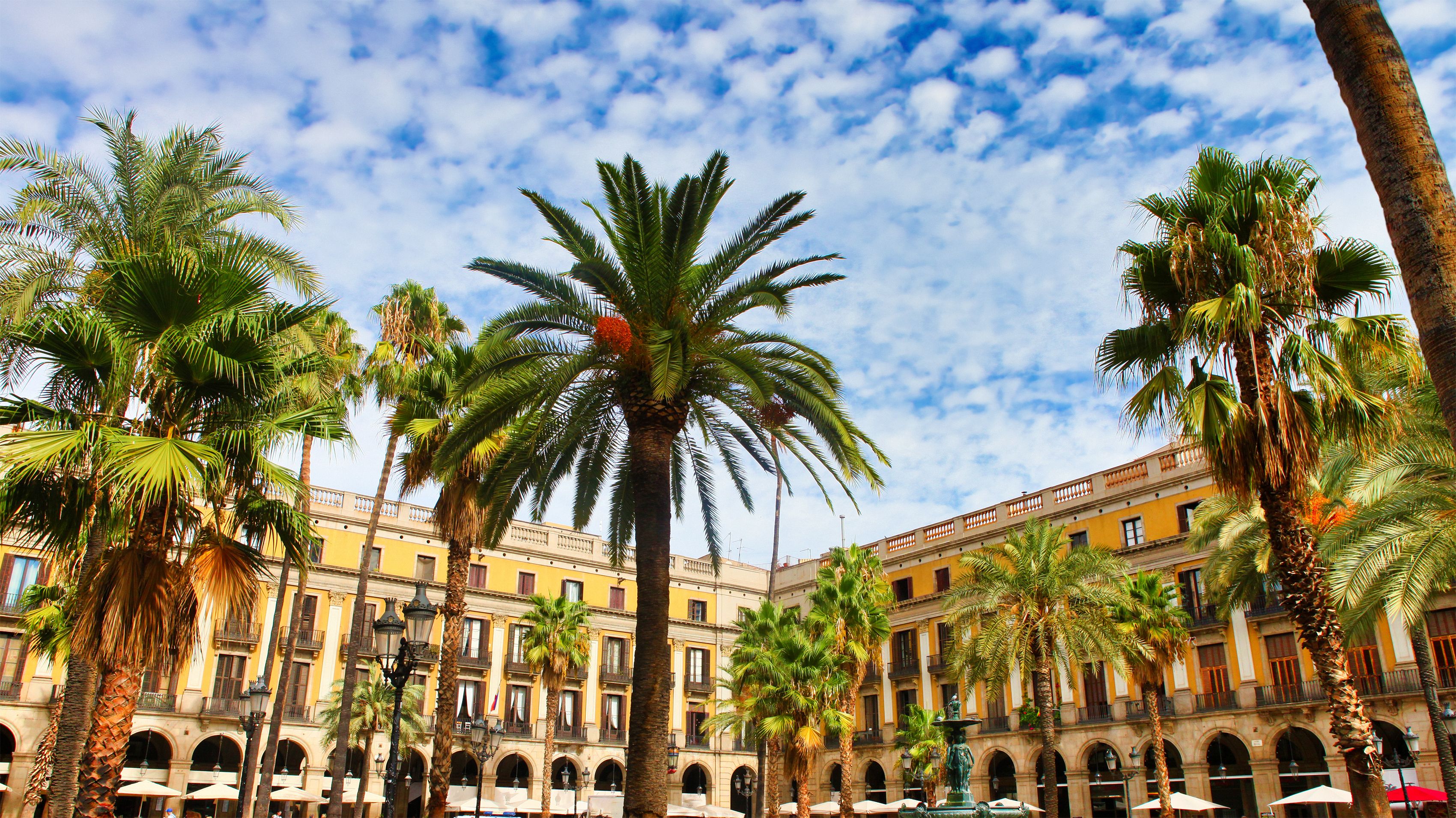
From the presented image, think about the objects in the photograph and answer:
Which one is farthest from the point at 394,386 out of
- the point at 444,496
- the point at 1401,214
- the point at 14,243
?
the point at 1401,214

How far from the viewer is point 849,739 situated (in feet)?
101

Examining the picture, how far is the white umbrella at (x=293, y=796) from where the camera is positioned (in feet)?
111

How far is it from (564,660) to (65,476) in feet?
97.9

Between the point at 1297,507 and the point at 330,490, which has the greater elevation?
the point at 330,490

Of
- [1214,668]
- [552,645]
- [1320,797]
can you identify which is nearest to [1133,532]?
[1214,668]

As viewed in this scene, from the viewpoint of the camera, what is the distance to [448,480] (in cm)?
2280

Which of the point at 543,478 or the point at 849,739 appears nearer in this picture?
the point at 543,478

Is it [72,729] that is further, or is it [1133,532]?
[1133,532]

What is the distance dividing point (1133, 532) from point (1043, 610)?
10.8 metres

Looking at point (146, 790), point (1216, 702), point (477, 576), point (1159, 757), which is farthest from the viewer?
point (477, 576)

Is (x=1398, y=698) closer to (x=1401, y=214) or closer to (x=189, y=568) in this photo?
(x=1401, y=214)

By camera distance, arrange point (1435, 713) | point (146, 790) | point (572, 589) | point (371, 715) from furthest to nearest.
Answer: point (572, 589) < point (371, 715) < point (146, 790) < point (1435, 713)

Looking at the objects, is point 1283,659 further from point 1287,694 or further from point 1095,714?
point 1095,714

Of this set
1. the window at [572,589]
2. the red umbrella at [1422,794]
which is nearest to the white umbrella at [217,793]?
the window at [572,589]
